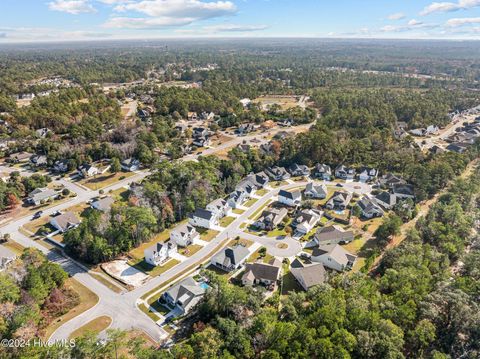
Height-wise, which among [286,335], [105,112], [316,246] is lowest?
[316,246]

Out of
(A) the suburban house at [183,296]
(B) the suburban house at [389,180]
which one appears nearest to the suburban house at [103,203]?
(A) the suburban house at [183,296]

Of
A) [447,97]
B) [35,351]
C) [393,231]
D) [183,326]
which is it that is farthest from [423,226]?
[447,97]

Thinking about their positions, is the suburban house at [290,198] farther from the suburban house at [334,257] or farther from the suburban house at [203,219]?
the suburban house at [334,257]

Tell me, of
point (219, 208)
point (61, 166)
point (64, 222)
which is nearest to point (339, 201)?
point (219, 208)

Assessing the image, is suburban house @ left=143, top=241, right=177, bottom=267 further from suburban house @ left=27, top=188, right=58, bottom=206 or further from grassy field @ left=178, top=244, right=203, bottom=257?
suburban house @ left=27, top=188, right=58, bottom=206

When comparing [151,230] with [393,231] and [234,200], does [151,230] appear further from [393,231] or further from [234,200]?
[393,231]

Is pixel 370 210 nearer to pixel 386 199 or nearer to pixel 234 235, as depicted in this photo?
pixel 386 199

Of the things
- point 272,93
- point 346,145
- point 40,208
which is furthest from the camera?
point 272,93
